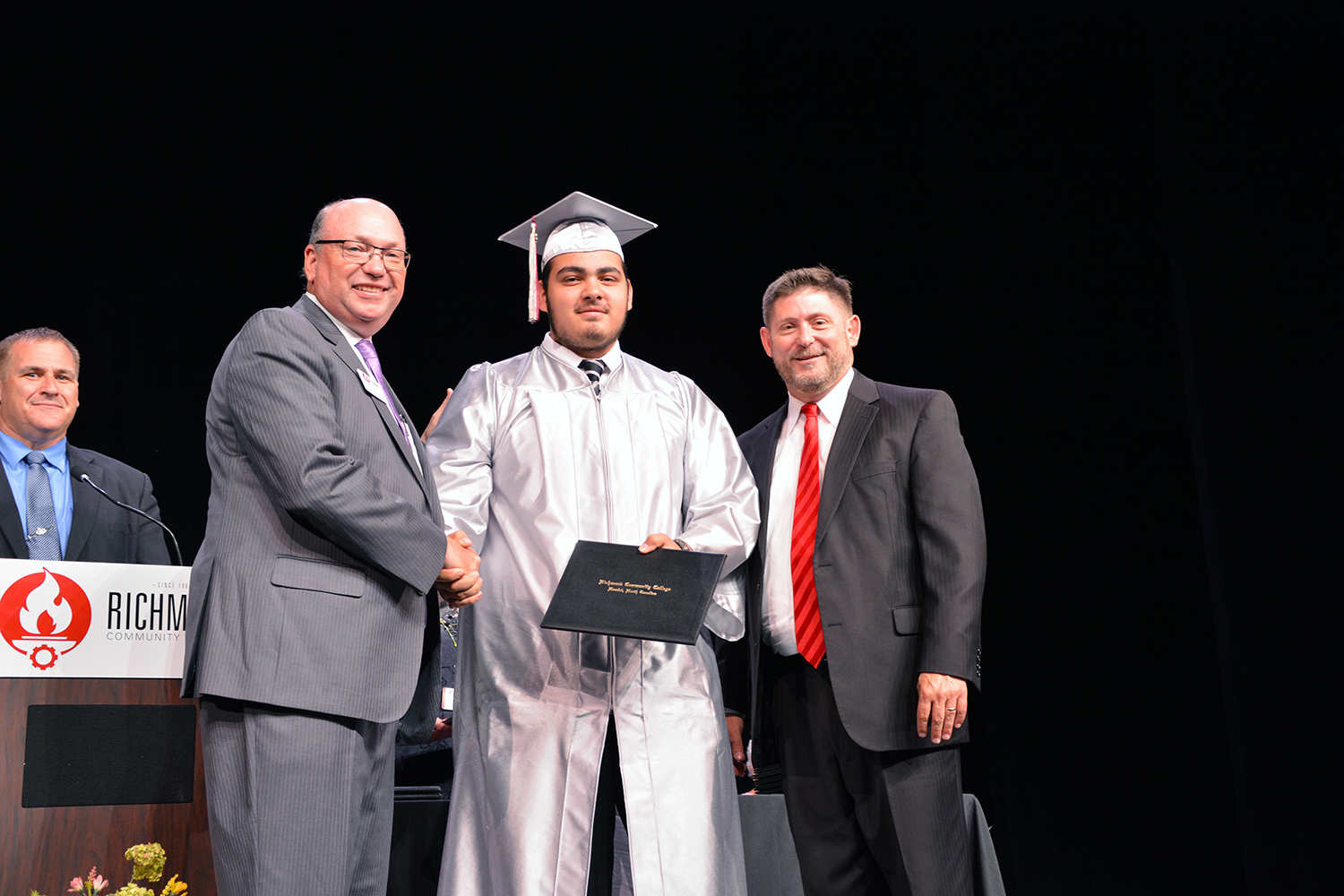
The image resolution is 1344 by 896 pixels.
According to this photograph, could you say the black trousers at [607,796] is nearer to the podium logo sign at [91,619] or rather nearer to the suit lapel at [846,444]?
the suit lapel at [846,444]

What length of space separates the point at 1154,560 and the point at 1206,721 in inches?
20.1

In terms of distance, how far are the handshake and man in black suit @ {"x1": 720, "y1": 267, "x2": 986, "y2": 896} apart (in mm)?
673

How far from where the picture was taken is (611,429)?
235cm

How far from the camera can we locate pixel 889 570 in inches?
92.6

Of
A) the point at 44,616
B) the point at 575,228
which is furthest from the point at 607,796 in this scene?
the point at 575,228

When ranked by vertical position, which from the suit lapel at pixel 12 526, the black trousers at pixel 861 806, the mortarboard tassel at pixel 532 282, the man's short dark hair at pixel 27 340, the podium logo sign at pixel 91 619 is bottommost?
the black trousers at pixel 861 806

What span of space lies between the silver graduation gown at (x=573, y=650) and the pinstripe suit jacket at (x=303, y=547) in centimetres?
27

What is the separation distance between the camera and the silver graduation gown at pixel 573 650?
2080mm

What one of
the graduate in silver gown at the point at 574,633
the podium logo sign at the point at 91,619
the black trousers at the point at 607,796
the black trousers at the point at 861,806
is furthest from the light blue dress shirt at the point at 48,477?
the black trousers at the point at 861,806

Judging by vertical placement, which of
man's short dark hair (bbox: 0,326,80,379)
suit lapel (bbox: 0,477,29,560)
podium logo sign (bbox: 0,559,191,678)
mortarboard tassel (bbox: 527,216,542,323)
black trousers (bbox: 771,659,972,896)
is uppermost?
man's short dark hair (bbox: 0,326,80,379)

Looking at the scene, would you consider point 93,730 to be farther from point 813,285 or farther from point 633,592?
point 813,285

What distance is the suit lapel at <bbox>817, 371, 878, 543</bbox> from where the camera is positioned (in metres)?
2.40

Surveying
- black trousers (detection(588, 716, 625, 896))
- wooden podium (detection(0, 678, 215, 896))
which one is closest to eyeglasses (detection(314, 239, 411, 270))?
wooden podium (detection(0, 678, 215, 896))

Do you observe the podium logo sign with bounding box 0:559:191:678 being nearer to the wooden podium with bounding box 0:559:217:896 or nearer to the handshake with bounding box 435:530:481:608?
the wooden podium with bounding box 0:559:217:896
